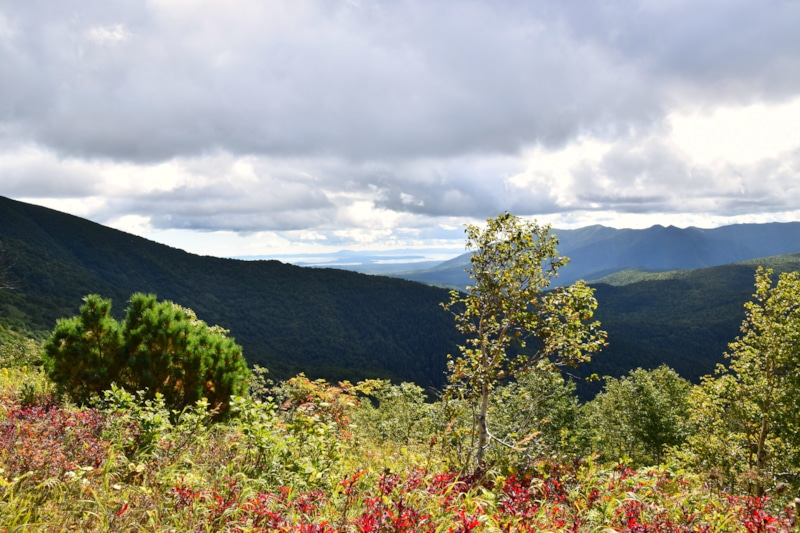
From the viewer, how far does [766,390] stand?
65.6 feet

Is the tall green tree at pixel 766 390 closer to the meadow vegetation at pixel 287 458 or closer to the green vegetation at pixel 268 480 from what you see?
the meadow vegetation at pixel 287 458

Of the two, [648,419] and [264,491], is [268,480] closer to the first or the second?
[264,491]

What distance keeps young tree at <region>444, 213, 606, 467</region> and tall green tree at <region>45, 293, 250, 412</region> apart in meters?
6.07

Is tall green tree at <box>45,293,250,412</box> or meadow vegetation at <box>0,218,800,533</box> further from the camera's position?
tall green tree at <box>45,293,250,412</box>

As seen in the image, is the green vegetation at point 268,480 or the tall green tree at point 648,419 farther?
the tall green tree at point 648,419

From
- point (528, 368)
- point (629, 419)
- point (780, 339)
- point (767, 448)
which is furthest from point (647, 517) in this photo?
point (629, 419)

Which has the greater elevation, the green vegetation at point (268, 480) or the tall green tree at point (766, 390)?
the green vegetation at point (268, 480)

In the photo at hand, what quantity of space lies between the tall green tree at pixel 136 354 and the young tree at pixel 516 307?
19.9ft

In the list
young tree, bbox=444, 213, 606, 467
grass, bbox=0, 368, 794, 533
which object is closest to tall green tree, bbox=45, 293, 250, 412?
grass, bbox=0, 368, 794, 533

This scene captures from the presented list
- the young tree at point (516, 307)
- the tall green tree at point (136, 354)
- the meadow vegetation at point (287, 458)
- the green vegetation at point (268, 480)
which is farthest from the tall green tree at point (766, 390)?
the tall green tree at point (136, 354)

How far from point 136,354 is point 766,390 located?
2589cm

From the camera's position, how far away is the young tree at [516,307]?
9344 mm

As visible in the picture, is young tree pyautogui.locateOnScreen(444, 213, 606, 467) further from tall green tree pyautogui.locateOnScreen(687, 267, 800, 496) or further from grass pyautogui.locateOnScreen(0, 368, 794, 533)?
tall green tree pyautogui.locateOnScreen(687, 267, 800, 496)

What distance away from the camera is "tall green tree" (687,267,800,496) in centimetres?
1916
